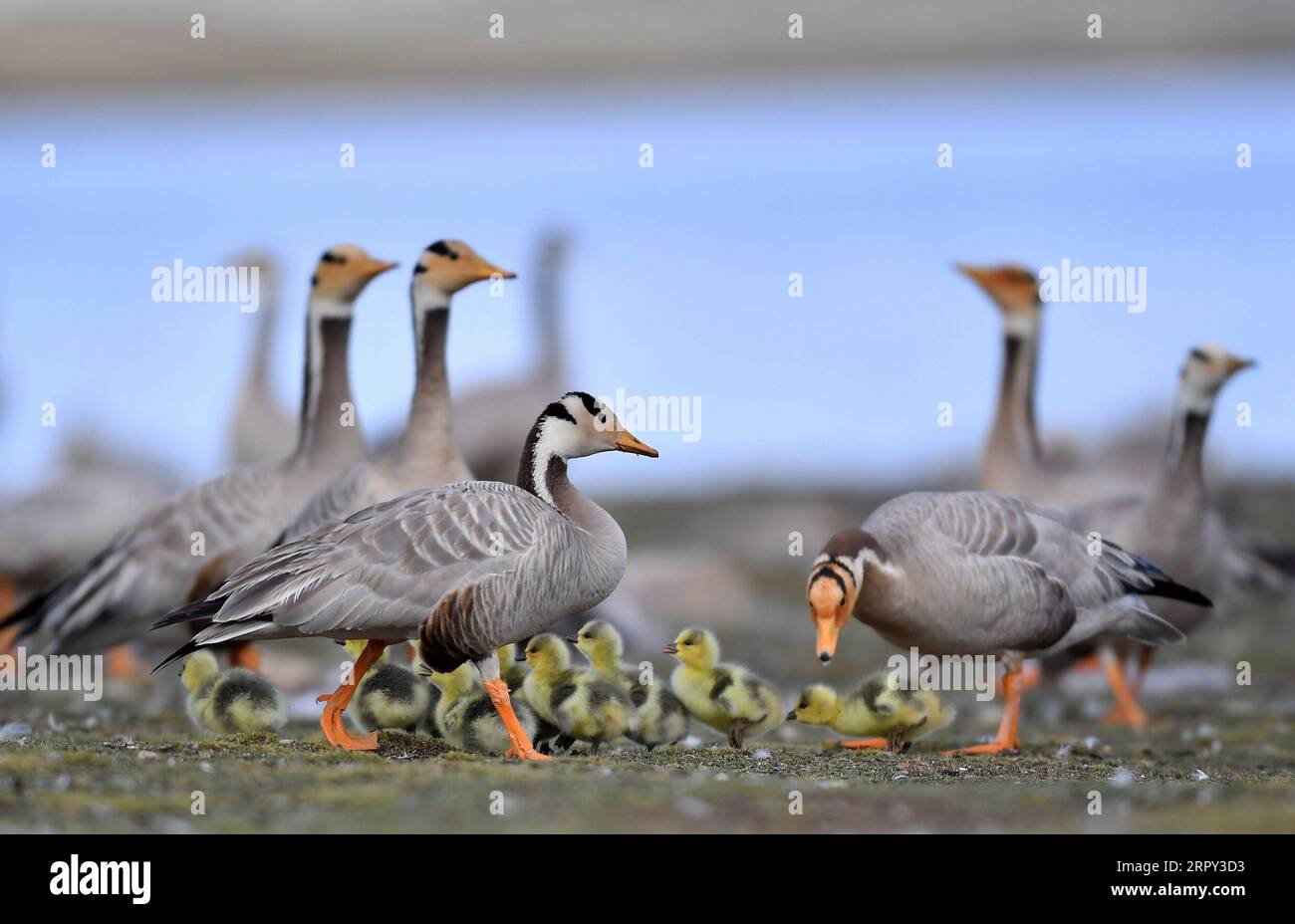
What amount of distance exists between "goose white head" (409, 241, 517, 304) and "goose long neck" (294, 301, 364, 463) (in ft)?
3.35

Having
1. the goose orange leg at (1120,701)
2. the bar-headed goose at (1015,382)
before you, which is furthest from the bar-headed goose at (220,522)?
the goose orange leg at (1120,701)

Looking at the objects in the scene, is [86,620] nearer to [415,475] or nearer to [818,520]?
[415,475]

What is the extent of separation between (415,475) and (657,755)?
6.43ft

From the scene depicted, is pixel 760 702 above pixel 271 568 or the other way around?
the other way around

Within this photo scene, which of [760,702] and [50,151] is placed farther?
[50,151]

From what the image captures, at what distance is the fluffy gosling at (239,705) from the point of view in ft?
21.0

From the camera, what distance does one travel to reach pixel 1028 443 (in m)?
9.76

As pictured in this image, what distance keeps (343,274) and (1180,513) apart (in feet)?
16.2

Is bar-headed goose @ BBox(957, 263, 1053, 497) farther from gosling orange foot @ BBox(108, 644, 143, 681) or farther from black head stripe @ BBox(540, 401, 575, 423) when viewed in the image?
gosling orange foot @ BBox(108, 644, 143, 681)

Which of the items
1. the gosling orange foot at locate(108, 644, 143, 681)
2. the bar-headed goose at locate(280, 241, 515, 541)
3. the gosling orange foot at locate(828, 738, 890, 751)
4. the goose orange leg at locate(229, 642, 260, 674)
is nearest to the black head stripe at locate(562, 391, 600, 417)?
the bar-headed goose at locate(280, 241, 515, 541)

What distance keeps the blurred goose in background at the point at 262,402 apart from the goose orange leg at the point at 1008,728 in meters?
6.52

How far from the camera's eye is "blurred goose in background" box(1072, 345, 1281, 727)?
8.80 metres

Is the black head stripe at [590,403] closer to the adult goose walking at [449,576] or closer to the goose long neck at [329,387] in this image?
the adult goose walking at [449,576]
